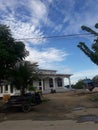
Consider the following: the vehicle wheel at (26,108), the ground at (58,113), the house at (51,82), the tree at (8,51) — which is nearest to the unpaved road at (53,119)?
the ground at (58,113)

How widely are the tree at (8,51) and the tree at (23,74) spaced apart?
1386 millimetres

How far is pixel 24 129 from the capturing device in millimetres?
13703

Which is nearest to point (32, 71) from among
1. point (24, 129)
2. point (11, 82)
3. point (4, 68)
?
point (11, 82)

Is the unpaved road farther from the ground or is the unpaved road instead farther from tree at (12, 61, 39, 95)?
tree at (12, 61, 39, 95)

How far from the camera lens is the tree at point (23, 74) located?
2524 centimetres

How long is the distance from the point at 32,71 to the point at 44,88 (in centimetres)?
1843

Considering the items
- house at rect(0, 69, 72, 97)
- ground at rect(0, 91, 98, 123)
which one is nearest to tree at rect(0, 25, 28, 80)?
ground at rect(0, 91, 98, 123)

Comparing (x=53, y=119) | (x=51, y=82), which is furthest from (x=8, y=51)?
(x=51, y=82)

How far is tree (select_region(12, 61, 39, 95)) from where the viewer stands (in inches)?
994

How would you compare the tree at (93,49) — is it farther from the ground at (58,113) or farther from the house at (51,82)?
the house at (51,82)

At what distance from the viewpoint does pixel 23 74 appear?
93.0 ft

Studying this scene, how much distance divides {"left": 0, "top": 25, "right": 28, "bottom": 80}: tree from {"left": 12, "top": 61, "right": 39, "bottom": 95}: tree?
139 centimetres

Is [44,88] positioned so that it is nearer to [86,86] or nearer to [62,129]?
[86,86]

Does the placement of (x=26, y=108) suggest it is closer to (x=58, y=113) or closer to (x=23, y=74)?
(x=58, y=113)
